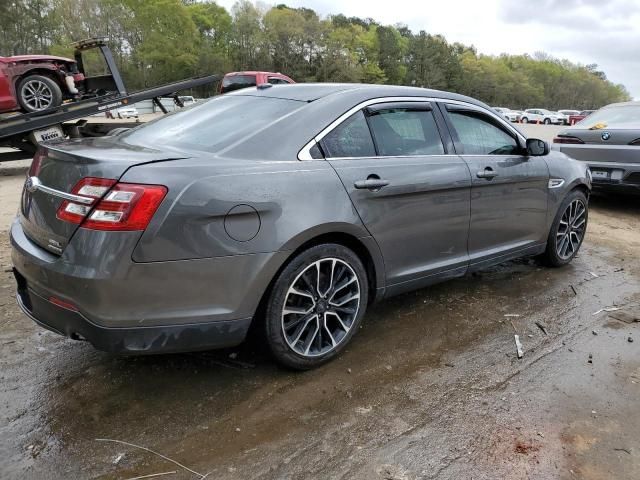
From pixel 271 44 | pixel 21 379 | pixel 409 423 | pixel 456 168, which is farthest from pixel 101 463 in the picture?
pixel 271 44

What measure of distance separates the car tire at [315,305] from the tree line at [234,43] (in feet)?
201

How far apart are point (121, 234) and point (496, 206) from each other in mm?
2723

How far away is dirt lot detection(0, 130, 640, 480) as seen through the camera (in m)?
2.24

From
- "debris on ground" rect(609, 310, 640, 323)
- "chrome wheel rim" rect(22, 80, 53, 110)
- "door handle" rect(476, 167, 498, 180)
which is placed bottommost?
"debris on ground" rect(609, 310, 640, 323)

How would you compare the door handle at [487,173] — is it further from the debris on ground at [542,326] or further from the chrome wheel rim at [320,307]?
the chrome wheel rim at [320,307]

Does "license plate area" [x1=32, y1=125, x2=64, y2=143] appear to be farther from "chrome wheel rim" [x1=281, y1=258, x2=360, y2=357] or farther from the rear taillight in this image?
"chrome wheel rim" [x1=281, y1=258, x2=360, y2=357]

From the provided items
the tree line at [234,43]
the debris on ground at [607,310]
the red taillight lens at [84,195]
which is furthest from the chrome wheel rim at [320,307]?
the tree line at [234,43]

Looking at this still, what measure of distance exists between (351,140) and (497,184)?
1364 mm

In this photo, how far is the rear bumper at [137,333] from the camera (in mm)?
2330

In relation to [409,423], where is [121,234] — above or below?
above

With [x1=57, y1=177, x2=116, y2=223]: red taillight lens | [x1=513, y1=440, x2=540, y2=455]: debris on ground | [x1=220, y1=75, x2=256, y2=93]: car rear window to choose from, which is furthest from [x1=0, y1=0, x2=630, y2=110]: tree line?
[x1=513, y1=440, x2=540, y2=455]: debris on ground

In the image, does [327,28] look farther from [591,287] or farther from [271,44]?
[591,287]

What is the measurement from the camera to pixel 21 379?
2.81 metres

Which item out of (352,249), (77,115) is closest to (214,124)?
(352,249)
